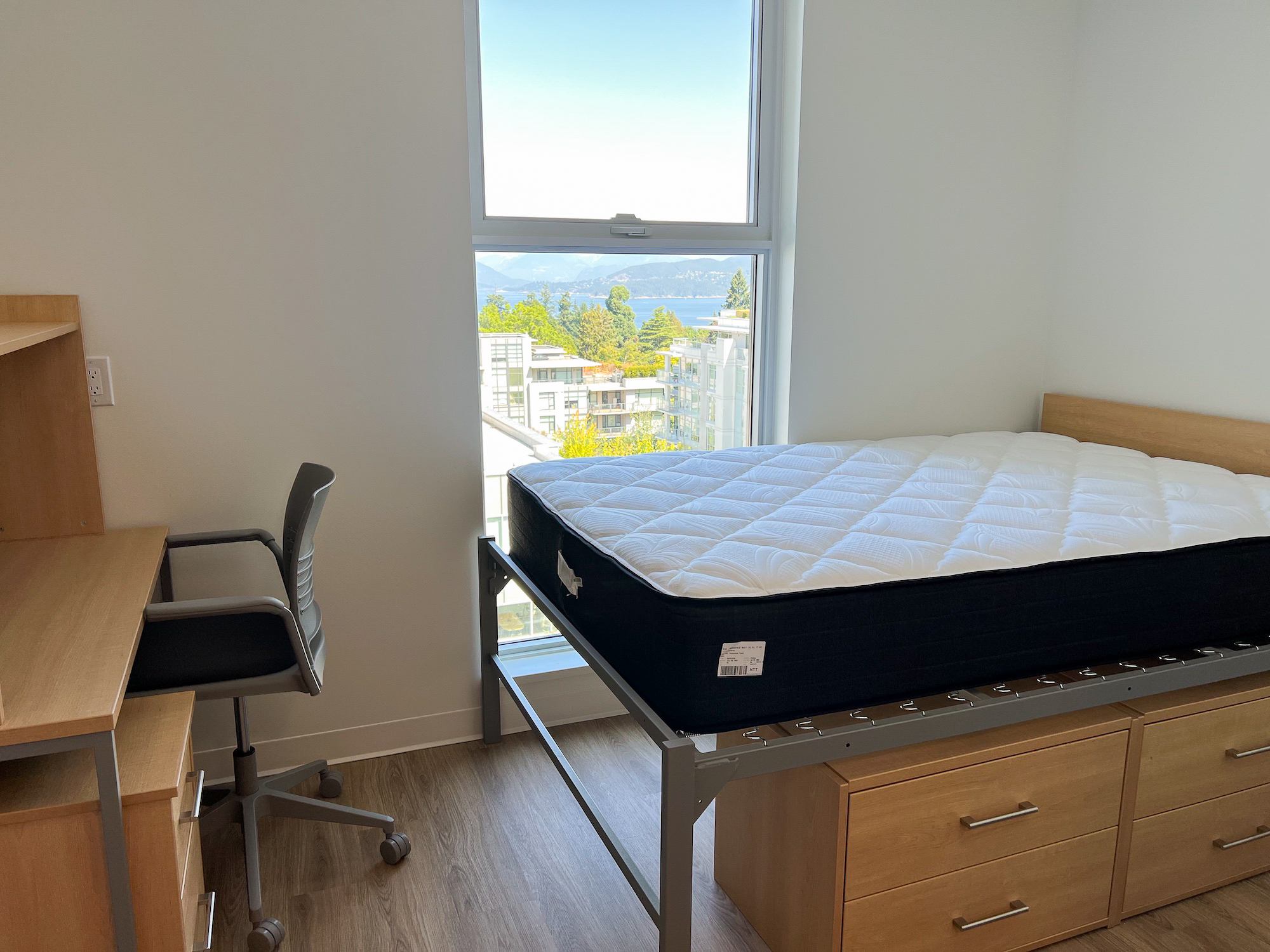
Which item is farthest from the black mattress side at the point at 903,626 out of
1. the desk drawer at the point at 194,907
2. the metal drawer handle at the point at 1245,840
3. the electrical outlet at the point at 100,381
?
the electrical outlet at the point at 100,381

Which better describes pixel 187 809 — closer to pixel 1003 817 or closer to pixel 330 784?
pixel 330 784

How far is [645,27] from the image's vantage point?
275cm

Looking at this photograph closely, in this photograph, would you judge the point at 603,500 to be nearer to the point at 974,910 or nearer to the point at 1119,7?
the point at 974,910

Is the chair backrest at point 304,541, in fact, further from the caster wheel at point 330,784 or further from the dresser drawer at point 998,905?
the dresser drawer at point 998,905

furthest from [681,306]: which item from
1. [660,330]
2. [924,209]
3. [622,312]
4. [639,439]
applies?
[924,209]

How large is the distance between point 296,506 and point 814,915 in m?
1.47

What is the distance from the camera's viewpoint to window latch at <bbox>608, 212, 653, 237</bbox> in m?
2.81

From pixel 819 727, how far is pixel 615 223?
173cm

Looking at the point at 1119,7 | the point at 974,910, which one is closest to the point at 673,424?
the point at 974,910

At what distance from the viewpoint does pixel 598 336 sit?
9.45 ft

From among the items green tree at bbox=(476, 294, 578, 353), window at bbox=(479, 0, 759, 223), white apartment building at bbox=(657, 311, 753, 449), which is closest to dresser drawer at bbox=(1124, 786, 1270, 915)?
white apartment building at bbox=(657, 311, 753, 449)

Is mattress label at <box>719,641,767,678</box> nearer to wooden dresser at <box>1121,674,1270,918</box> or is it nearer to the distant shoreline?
wooden dresser at <box>1121,674,1270,918</box>

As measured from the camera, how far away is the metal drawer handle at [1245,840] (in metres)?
2.04

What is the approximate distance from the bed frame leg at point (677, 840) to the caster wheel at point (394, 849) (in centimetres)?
88
